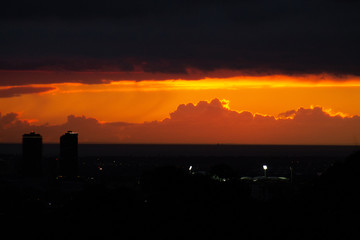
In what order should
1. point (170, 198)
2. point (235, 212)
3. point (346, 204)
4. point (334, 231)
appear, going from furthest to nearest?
1. point (170, 198)
2. point (235, 212)
3. point (346, 204)
4. point (334, 231)

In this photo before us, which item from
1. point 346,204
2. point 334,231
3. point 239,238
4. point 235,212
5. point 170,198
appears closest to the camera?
point 334,231

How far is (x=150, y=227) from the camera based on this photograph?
193 ft

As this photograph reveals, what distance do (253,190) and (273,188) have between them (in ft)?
14.3

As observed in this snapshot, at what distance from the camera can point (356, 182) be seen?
2154 inches

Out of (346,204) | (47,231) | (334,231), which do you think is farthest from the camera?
(47,231)

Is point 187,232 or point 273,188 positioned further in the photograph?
point 273,188

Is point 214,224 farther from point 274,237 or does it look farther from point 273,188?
point 273,188

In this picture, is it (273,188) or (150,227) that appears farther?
(273,188)

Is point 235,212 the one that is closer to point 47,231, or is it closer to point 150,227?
point 150,227

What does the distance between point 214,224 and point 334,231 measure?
13.4m

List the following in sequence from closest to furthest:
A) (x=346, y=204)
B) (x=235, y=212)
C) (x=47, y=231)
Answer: (x=346, y=204) < (x=47, y=231) < (x=235, y=212)

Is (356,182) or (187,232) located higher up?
(356,182)

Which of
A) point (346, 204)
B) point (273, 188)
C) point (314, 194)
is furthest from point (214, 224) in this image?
point (273, 188)

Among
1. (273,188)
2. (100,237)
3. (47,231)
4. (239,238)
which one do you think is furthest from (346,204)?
(273,188)
